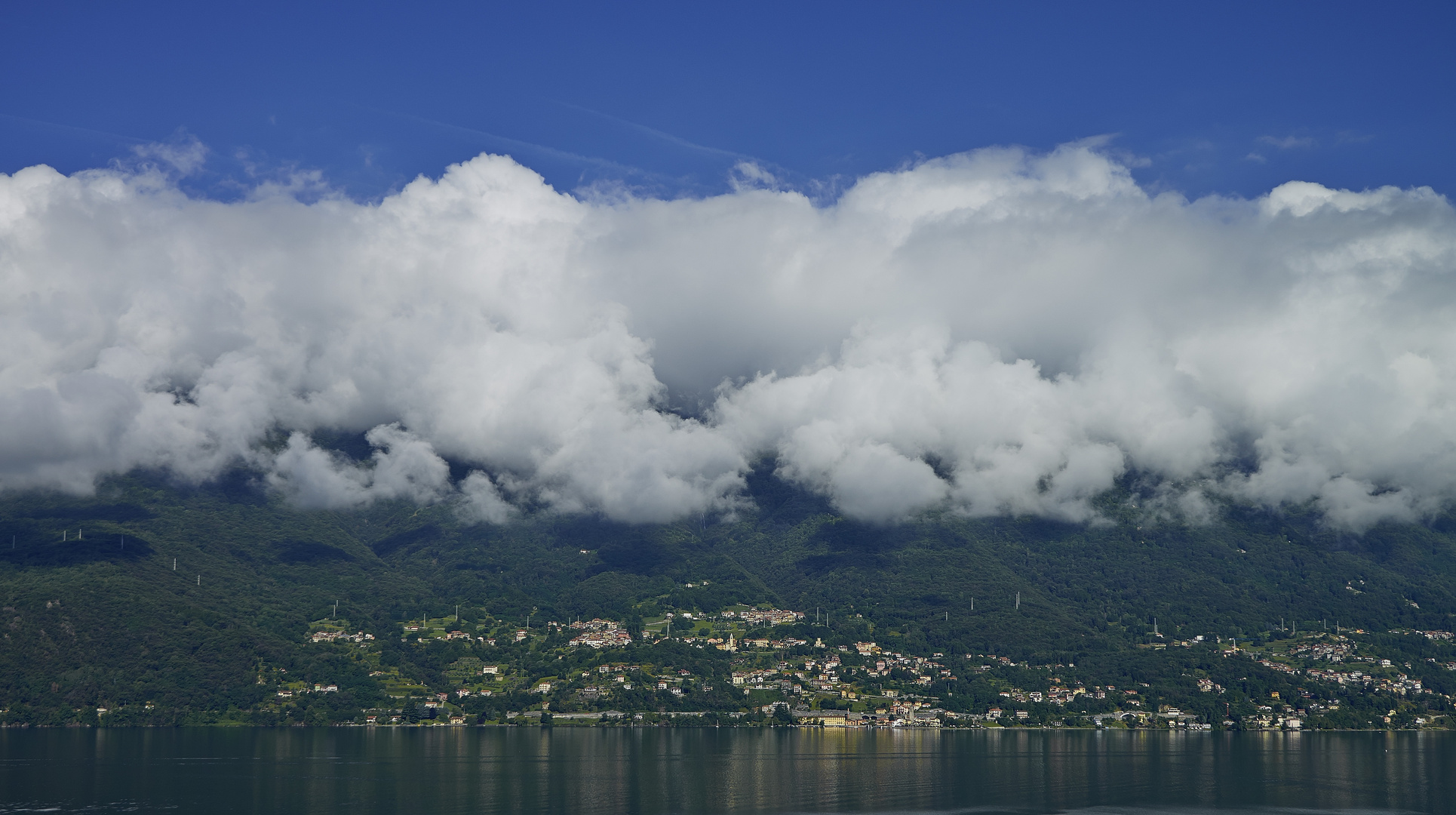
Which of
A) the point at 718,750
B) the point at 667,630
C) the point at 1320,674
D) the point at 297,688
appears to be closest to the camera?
the point at 718,750

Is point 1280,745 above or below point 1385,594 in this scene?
below

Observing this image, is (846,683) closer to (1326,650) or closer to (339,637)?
(1326,650)

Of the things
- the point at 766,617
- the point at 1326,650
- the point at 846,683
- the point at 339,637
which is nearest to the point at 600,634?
the point at 766,617

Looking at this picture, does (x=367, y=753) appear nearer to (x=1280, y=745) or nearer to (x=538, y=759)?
(x=538, y=759)

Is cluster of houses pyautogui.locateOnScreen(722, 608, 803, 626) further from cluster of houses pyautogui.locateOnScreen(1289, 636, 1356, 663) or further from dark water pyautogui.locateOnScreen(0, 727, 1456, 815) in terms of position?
cluster of houses pyautogui.locateOnScreen(1289, 636, 1356, 663)

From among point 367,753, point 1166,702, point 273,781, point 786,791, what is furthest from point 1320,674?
point 273,781

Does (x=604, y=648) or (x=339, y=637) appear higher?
(x=339, y=637)

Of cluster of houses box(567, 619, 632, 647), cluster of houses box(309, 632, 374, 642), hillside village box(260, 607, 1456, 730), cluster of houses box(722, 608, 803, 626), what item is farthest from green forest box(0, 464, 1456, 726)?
cluster of houses box(722, 608, 803, 626)

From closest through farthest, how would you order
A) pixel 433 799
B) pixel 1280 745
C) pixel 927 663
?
pixel 433 799 → pixel 1280 745 → pixel 927 663

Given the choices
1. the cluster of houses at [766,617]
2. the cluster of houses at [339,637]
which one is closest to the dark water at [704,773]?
the cluster of houses at [339,637]
